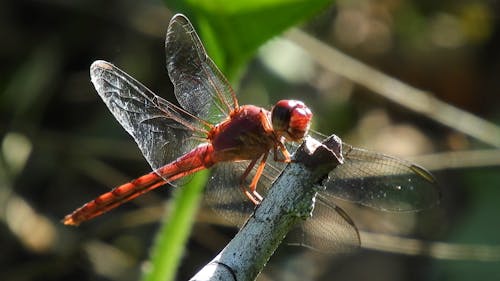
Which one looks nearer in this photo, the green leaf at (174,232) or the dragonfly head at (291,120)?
the dragonfly head at (291,120)

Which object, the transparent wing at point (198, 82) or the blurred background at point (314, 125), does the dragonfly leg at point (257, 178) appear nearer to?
the transparent wing at point (198, 82)

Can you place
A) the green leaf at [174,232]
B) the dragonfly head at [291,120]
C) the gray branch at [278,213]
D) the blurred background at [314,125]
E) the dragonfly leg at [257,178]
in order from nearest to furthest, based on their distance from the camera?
the gray branch at [278,213] < the dragonfly head at [291,120] < the dragonfly leg at [257,178] < the green leaf at [174,232] < the blurred background at [314,125]

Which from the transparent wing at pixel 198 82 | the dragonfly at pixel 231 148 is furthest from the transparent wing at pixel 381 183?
the transparent wing at pixel 198 82

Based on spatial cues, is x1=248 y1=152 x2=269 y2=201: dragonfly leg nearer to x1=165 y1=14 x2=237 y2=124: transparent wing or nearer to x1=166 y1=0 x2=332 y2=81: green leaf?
x1=165 y1=14 x2=237 y2=124: transparent wing

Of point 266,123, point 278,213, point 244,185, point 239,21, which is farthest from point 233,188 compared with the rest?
point 278,213

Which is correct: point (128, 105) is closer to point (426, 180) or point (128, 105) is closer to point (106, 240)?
point (426, 180)

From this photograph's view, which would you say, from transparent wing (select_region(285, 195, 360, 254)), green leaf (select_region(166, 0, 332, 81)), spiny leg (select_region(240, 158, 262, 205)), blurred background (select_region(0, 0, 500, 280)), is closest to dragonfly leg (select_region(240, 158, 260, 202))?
spiny leg (select_region(240, 158, 262, 205))

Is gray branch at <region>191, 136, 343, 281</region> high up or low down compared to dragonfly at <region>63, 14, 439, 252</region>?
down

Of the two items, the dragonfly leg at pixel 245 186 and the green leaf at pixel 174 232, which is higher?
the dragonfly leg at pixel 245 186
